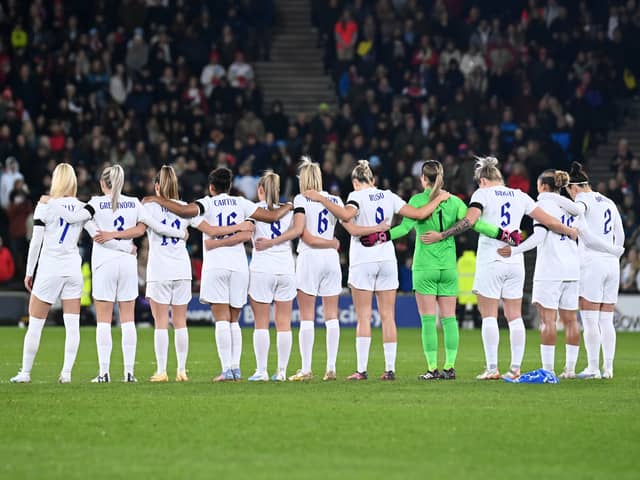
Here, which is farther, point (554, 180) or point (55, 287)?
point (554, 180)

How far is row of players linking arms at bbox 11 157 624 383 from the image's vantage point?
1526 centimetres

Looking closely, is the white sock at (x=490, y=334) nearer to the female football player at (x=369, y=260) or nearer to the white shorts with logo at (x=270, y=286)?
the female football player at (x=369, y=260)

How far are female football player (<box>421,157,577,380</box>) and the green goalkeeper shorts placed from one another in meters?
0.30

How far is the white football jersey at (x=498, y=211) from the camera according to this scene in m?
15.4

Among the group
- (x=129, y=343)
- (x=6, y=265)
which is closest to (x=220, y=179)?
(x=129, y=343)

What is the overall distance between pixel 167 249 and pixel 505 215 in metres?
4.06

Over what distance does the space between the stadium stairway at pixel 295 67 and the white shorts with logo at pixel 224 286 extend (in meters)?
21.0

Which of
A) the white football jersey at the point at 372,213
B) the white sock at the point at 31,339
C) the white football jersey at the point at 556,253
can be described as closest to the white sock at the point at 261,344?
the white football jersey at the point at 372,213

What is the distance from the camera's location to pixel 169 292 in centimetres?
1545

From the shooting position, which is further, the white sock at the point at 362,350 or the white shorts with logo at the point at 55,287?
the white sock at the point at 362,350

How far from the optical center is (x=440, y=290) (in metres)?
15.5

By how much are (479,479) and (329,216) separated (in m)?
6.97

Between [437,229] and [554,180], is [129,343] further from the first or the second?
[554,180]

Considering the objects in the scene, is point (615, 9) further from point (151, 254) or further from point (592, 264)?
point (151, 254)
